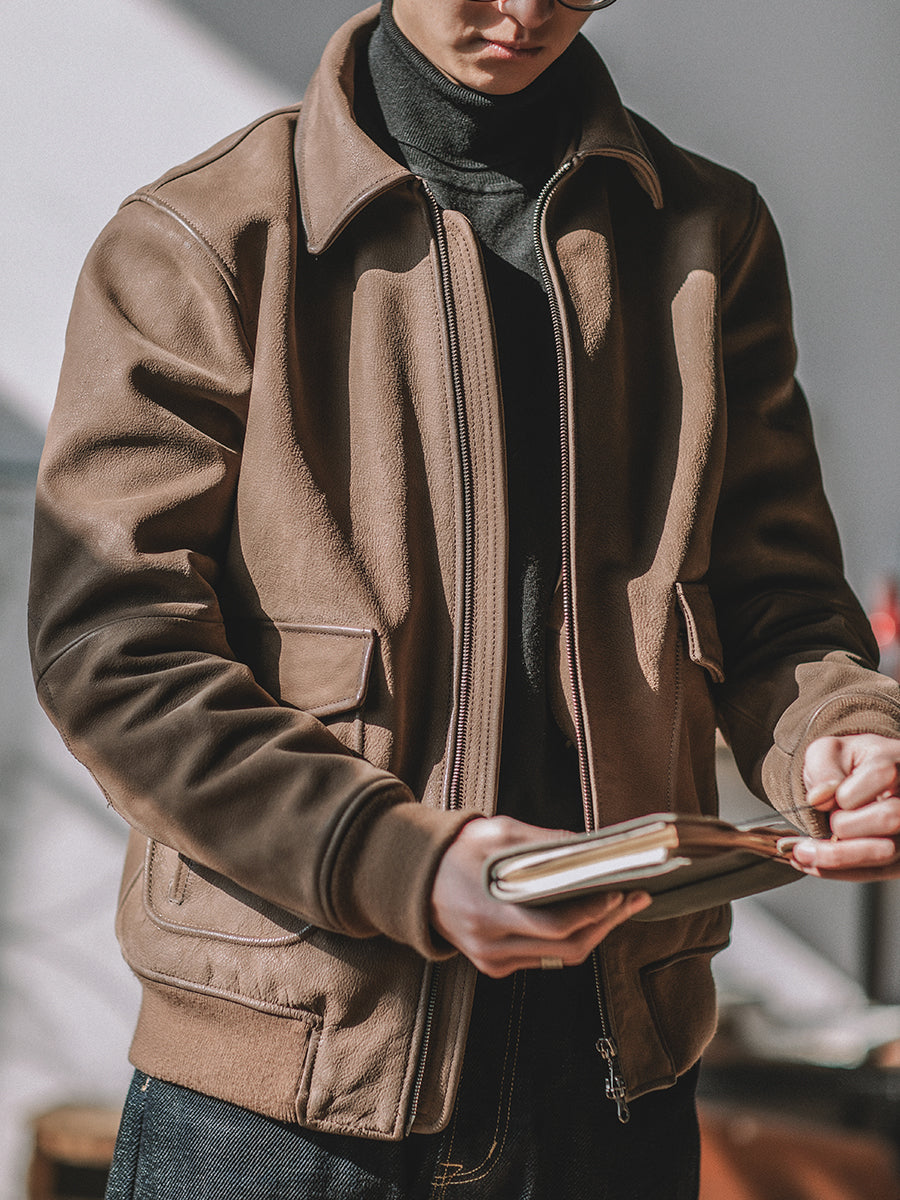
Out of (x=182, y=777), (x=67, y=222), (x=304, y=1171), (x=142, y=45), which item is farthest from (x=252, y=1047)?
(x=142, y=45)

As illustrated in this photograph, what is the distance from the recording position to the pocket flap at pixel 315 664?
826 mm

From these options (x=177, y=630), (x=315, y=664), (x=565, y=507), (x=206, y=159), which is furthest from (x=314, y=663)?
(x=206, y=159)

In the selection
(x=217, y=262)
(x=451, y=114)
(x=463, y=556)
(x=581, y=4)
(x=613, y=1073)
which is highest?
(x=581, y=4)

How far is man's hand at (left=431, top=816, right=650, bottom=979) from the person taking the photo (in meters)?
0.67

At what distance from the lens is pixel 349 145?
0.89 meters

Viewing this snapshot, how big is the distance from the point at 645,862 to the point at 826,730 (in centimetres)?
37

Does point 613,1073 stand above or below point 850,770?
below

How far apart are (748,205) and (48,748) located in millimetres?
1184

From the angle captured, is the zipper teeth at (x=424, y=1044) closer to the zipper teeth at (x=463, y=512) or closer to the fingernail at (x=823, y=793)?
the zipper teeth at (x=463, y=512)

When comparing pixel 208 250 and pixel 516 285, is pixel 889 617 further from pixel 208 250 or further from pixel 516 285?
pixel 208 250

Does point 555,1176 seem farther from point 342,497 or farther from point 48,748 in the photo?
point 48,748

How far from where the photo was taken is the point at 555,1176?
88 centimetres

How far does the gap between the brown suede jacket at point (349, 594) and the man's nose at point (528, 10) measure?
12cm

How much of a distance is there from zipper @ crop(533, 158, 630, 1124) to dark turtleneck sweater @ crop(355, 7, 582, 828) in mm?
18
